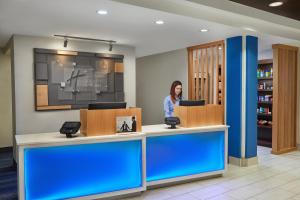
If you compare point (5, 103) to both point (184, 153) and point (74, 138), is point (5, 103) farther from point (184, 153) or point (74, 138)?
point (184, 153)

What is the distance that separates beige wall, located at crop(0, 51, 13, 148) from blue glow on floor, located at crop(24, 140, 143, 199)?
430 centimetres

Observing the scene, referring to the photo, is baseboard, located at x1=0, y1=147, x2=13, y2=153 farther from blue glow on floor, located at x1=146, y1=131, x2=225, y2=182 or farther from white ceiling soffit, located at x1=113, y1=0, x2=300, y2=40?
white ceiling soffit, located at x1=113, y1=0, x2=300, y2=40

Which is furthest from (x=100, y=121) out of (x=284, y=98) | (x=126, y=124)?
(x=284, y=98)

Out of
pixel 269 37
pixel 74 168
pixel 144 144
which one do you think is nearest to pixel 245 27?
pixel 269 37

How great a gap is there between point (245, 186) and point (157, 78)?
478cm

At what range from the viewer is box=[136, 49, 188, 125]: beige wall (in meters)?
7.04

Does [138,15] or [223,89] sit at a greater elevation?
[138,15]

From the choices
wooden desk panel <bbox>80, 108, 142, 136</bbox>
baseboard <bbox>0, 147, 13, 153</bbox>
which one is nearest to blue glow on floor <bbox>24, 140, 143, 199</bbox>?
wooden desk panel <bbox>80, 108, 142, 136</bbox>

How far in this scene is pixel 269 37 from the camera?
5145 mm

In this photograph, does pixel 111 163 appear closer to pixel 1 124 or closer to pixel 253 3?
pixel 253 3

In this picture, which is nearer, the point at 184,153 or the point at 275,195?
the point at 275,195

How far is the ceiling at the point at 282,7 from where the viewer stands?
346 centimetres

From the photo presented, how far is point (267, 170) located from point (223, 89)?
1768 mm

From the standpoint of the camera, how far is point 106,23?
4129 millimetres
